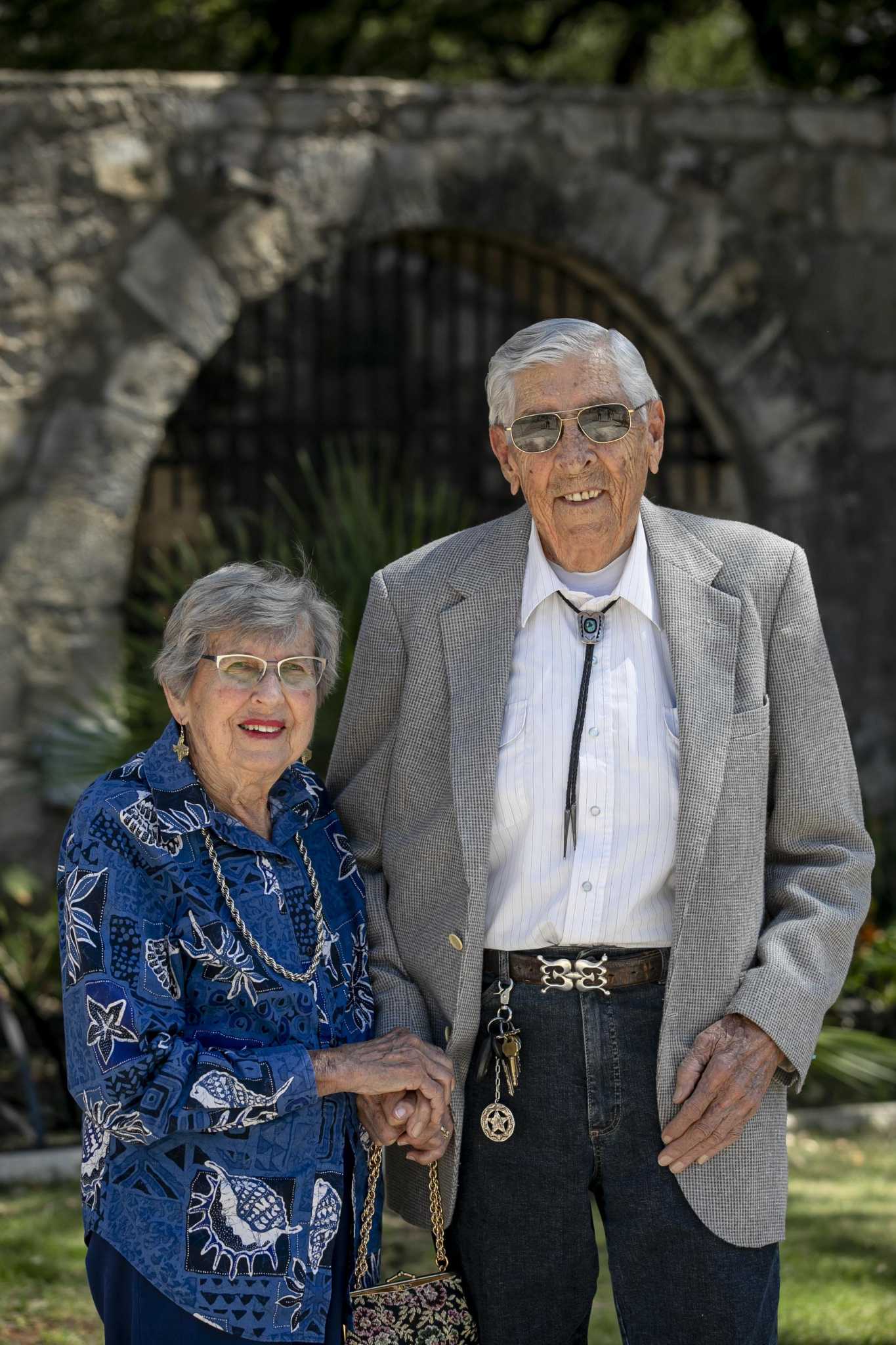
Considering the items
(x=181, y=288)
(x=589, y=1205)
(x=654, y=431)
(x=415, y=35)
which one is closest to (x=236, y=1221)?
(x=589, y=1205)

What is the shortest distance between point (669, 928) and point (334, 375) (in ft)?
14.6

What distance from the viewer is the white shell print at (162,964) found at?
7.08 ft

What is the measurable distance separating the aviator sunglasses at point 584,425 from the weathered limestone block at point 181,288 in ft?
10.5

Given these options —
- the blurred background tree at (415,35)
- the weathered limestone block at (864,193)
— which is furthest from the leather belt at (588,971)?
the blurred background tree at (415,35)

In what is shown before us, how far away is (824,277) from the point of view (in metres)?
5.88

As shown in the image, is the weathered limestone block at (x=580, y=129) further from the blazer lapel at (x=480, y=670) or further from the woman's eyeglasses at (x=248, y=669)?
the woman's eyeglasses at (x=248, y=669)

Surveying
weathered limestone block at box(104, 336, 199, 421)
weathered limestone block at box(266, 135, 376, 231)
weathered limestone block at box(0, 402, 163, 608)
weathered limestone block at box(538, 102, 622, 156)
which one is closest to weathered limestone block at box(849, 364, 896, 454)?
weathered limestone block at box(538, 102, 622, 156)

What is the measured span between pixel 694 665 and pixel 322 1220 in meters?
0.96

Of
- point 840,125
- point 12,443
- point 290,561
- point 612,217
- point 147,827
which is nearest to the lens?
point 147,827

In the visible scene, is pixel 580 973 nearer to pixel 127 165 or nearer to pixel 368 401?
pixel 127 165

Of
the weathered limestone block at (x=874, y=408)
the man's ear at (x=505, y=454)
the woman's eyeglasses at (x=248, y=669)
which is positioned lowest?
the woman's eyeglasses at (x=248, y=669)

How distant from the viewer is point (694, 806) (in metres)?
2.33

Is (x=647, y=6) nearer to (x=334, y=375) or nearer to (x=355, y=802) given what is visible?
(x=334, y=375)

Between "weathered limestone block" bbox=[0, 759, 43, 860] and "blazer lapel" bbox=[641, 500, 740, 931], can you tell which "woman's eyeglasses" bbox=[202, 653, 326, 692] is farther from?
"weathered limestone block" bbox=[0, 759, 43, 860]
